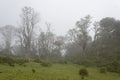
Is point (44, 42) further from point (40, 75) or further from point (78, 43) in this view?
point (40, 75)

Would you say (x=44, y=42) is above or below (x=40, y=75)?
above

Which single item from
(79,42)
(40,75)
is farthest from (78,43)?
(40,75)

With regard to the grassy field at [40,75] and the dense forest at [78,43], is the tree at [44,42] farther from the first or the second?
the grassy field at [40,75]

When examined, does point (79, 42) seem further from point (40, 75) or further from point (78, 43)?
point (40, 75)

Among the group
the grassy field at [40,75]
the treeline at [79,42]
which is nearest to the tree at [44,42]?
the treeline at [79,42]

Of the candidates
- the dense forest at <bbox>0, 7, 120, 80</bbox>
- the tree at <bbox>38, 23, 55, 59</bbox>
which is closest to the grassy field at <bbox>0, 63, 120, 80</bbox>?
the dense forest at <bbox>0, 7, 120, 80</bbox>

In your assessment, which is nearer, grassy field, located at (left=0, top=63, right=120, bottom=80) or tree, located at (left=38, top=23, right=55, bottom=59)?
grassy field, located at (left=0, top=63, right=120, bottom=80)

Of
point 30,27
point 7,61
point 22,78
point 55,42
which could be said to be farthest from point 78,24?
point 22,78

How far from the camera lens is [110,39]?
199 feet

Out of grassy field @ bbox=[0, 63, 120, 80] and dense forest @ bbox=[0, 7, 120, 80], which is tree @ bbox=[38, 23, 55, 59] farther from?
grassy field @ bbox=[0, 63, 120, 80]

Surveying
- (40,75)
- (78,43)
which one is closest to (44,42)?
(78,43)

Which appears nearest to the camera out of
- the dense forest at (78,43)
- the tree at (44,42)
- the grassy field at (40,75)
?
the grassy field at (40,75)

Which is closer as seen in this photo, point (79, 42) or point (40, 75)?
point (40, 75)

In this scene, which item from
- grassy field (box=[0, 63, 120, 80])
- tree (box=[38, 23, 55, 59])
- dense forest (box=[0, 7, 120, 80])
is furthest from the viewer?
tree (box=[38, 23, 55, 59])
